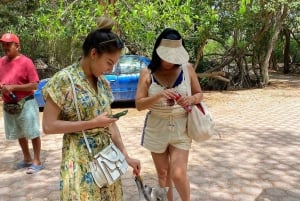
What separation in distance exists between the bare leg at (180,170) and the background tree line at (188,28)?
3.22 metres

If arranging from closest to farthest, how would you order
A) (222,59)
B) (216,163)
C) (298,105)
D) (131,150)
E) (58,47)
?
1. (216,163)
2. (131,150)
3. (298,105)
4. (58,47)
5. (222,59)

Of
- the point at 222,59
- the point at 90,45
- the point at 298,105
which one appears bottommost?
the point at 298,105

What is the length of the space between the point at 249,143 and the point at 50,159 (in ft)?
9.82

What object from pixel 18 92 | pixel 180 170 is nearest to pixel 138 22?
pixel 18 92

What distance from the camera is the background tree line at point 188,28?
6.30 m

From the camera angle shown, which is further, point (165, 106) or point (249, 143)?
point (249, 143)

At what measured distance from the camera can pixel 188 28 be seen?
1068cm

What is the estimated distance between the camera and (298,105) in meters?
10.3

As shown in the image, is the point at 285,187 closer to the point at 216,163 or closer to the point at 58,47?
the point at 216,163

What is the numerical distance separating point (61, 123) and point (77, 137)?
14 centimetres

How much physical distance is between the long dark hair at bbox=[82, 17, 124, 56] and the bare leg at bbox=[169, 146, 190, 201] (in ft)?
4.08

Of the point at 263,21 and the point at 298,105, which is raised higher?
the point at 263,21

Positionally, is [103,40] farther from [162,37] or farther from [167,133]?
[167,133]

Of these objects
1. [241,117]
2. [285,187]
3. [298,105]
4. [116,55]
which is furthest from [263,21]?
[116,55]
